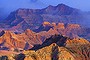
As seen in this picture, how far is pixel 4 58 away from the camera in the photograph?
126m

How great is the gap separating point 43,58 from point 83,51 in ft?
69.0

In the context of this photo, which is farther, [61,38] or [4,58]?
A: [61,38]

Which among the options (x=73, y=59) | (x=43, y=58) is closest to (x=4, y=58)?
(x=43, y=58)

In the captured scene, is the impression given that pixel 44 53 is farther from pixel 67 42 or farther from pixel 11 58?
pixel 67 42

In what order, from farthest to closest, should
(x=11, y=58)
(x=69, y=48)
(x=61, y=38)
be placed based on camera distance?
1. (x=61, y=38)
2. (x=69, y=48)
3. (x=11, y=58)

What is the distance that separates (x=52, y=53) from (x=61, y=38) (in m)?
25.9

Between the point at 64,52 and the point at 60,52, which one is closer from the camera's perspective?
the point at 60,52

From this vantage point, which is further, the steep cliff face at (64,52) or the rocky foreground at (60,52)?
the steep cliff face at (64,52)

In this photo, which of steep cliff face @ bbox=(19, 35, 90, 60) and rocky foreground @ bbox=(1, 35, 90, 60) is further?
steep cliff face @ bbox=(19, 35, 90, 60)

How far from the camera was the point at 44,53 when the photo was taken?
128m

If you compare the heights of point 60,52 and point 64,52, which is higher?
point 60,52

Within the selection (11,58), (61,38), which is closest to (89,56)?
(61,38)

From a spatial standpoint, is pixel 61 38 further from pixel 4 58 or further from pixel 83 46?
pixel 4 58

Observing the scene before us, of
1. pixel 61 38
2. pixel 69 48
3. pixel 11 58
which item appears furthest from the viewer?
pixel 61 38
